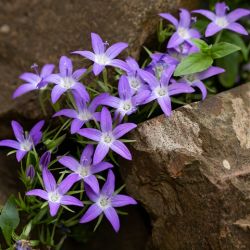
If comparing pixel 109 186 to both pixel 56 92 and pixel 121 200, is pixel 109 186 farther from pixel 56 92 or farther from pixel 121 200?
pixel 56 92

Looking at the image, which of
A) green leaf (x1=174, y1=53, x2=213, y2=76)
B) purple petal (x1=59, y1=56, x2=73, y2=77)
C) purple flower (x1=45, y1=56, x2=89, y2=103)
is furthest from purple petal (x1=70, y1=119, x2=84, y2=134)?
green leaf (x1=174, y1=53, x2=213, y2=76)

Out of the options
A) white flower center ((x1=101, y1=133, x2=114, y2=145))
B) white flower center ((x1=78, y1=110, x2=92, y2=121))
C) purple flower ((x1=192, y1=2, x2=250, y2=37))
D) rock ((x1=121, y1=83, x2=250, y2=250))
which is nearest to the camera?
rock ((x1=121, y1=83, x2=250, y2=250))

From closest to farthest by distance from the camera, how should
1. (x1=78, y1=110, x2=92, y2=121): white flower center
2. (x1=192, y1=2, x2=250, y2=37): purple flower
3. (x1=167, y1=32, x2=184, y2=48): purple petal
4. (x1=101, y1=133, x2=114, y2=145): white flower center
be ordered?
1. (x1=101, y1=133, x2=114, y2=145): white flower center
2. (x1=78, y1=110, x2=92, y2=121): white flower center
3. (x1=167, y1=32, x2=184, y2=48): purple petal
4. (x1=192, y1=2, x2=250, y2=37): purple flower

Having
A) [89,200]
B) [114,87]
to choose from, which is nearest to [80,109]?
[114,87]

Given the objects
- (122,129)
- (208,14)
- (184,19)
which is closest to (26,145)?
(122,129)

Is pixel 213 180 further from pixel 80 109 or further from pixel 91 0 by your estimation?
pixel 91 0

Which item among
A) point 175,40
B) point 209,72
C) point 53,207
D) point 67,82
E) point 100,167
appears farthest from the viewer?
point 175,40

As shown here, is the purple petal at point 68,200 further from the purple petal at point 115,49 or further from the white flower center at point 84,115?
the purple petal at point 115,49

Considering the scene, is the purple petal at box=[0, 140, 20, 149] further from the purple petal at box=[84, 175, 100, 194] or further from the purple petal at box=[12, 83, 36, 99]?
the purple petal at box=[84, 175, 100, 194]
